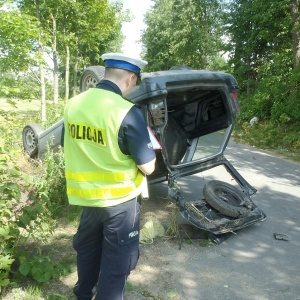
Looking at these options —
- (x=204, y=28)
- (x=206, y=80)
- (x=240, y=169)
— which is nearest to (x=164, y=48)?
(x=204, y=28)

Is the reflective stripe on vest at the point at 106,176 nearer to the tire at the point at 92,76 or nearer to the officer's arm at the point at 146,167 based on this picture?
the officer's arm at the point at 146,167

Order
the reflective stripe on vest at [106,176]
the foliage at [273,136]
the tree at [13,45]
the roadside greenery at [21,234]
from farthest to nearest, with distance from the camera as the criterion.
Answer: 1. the foliage at [273,136]
2. the tree at [13,45]
3. the roadside greenery at [21,234]
4. the reflective stripe on vest at [106,176]

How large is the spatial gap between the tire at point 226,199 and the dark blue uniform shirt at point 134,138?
2.19 metres

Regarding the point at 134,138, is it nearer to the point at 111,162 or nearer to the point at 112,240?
the point at 111,162

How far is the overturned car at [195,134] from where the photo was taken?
3.63 m

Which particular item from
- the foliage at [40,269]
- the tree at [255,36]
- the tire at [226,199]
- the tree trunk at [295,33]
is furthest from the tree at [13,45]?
the tree at [255,36]

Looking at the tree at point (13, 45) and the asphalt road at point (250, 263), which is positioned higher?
the tree at point (13, 45)

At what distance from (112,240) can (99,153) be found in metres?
0.60

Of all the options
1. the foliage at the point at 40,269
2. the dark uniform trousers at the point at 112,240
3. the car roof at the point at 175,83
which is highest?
the car roof at the point at 175,83

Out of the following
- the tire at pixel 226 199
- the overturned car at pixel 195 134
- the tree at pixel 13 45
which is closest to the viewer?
the overturned car at pixel 195 134

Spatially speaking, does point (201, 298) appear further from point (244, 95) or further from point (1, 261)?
point (244, 95)

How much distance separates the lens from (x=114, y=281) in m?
2.21

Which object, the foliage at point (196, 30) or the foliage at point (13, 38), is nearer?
the foliage at point (13, 38)

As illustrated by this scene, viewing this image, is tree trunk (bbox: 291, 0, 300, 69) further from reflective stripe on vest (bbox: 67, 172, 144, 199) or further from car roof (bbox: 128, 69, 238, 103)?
reflective stripe on vest (bbox: 67, 172, 144, 199)
